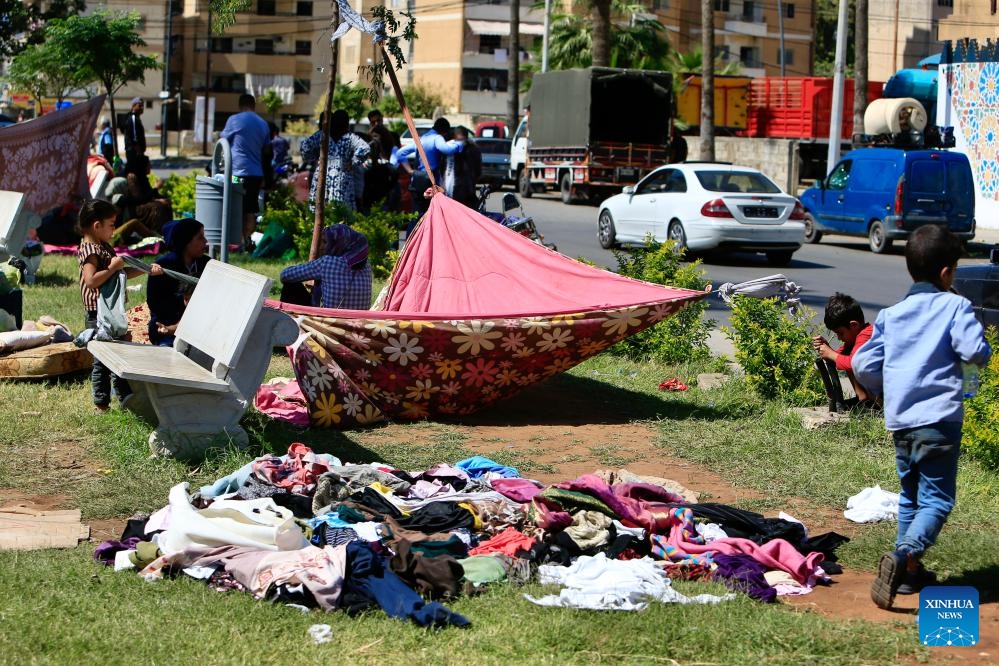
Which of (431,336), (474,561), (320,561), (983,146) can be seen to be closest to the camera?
(320,561)

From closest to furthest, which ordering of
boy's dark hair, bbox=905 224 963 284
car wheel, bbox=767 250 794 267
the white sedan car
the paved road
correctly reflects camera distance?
boy's dark hair, bbox=905 224 963 284 < the paved road < the white sedan car < car wheel, bbox=767 250 794 267

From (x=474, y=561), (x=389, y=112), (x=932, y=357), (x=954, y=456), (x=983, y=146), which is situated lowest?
(x=474, y=561)

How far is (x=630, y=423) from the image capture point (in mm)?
8602

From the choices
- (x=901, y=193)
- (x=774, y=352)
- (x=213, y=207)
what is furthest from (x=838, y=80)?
(x=774, y=352)

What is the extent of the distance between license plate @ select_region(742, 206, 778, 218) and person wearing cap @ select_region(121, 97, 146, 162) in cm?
864

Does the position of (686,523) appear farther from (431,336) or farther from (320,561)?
(431,336)

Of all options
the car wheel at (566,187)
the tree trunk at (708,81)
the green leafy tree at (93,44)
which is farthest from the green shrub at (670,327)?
the green leafy tree at (93,44)

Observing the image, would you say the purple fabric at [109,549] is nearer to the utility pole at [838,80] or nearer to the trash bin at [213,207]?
the trash bin at [213,207]

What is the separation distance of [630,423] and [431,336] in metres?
1.53

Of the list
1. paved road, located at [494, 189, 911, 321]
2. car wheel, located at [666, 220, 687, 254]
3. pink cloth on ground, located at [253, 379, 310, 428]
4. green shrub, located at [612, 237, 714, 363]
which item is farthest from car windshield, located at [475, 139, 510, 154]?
pink cloth on ground, located at [253, 379, 310, 428]

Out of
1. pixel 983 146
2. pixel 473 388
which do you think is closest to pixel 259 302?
pixel 473 388

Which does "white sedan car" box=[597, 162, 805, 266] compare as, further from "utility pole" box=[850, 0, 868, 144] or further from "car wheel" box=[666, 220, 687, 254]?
"utility pole" box=[850, 0, 868, 144]

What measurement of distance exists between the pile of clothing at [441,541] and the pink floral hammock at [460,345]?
147 centimetres

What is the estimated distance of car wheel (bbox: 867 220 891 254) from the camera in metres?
21.9
